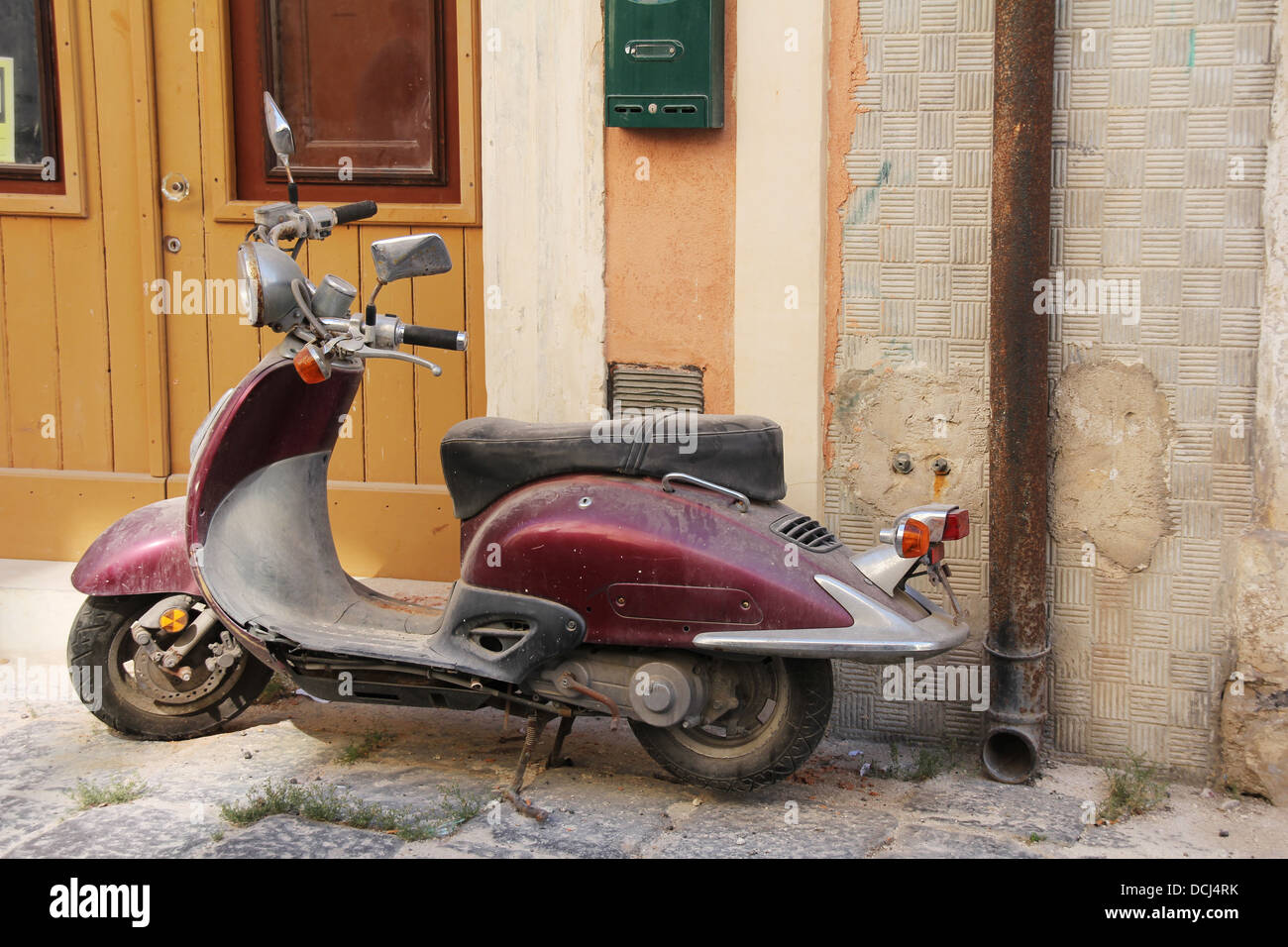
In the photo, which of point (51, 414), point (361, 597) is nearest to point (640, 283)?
point (361, 597)

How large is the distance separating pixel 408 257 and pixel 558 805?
5.04 feet

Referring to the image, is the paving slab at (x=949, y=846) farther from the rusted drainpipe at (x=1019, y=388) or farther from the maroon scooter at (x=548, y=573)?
the rusted drainpipe at (x=1019, y=388)

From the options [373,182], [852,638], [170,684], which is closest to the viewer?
[852,638]

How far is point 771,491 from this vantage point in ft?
12.5

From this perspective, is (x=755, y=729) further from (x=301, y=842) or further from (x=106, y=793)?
(x=106, y=793)

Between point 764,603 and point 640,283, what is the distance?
141cm

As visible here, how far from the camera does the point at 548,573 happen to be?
3691 mm

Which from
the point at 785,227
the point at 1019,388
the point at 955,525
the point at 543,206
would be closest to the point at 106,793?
the point at 543,206

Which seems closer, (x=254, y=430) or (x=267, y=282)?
(x=267, y=282)

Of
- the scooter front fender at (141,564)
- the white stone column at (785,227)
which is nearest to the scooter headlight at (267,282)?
the scooter front fender at (141,564)

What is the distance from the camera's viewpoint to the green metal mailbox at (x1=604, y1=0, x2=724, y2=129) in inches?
166

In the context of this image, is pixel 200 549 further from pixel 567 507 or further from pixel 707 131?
pixel 707 131

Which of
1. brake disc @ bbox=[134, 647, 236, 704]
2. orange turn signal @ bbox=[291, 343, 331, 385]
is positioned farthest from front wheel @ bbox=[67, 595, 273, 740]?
orange turn signal @ bbox=[291, 343, 331, 385]

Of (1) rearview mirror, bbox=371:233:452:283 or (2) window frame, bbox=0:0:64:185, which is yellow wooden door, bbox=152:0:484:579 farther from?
(1) rearview mirror, bbox=371:233:452:283
